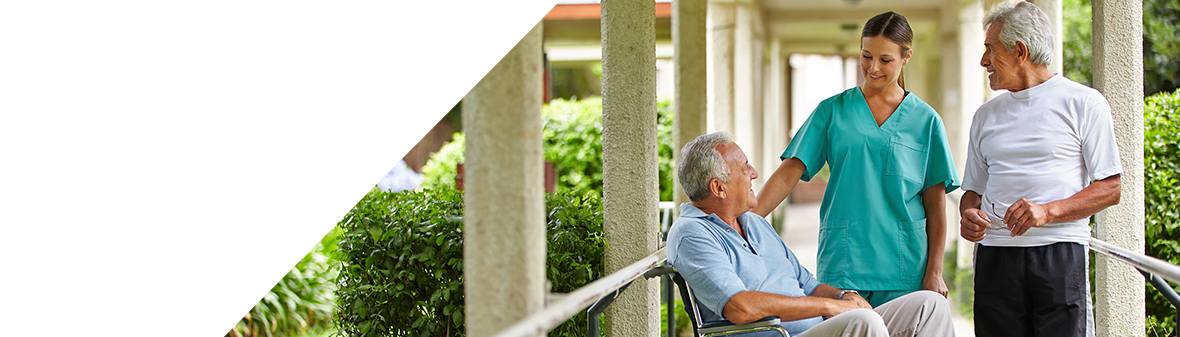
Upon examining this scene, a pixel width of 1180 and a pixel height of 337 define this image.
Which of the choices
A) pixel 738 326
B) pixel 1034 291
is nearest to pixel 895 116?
pixel 1034 291

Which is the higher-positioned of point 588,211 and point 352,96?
point 352,96

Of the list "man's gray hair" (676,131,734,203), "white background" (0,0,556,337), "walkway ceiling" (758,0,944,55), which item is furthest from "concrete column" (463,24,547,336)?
"walkway ceiling" (758,0,944,55)

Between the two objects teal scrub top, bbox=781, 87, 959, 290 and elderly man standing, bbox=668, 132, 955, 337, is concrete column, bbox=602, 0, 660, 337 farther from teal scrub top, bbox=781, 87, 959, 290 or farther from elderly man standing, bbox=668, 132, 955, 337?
teal scrub top, bbox=781, 87, 959, 290

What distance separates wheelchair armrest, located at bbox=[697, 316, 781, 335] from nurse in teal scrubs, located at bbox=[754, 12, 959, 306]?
0.54m

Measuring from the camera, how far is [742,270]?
101 inches

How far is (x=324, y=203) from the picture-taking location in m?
3.39

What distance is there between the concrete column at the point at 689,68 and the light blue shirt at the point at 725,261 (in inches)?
98.9

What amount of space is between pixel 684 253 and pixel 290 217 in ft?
5.52

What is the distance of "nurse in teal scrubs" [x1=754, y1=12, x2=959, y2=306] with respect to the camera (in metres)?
2.72

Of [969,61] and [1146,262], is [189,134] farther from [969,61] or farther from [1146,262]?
[969,61]

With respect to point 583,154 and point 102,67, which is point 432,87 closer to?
point 102,67

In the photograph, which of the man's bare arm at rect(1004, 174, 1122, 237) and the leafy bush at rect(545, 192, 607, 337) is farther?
the leafy bush at rect(545, 192, 607, 337)

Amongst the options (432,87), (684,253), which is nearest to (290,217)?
(432,87)

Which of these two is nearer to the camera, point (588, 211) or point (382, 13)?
point (382, 13)
